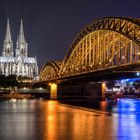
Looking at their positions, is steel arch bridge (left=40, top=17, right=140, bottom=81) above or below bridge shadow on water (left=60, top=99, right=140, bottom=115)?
above

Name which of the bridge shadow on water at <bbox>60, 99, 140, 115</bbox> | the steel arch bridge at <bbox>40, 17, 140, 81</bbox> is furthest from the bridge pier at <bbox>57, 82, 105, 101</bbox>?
the bridge shadow on water at <bbox>60, 99, 140, 115</bbox>

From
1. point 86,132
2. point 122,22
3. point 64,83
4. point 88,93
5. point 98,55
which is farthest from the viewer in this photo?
point 88,93

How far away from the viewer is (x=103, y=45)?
116125 mm

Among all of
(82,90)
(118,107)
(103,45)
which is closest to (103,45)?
(103,45)

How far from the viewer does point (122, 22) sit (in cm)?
9212

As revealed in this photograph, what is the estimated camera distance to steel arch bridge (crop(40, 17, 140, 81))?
86000 millimetres

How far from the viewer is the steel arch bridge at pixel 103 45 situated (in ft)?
282

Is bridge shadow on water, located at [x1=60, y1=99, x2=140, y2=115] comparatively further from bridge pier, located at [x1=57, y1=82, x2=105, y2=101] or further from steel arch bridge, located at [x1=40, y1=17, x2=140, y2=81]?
bridge pier, located at [x1=57, y1=82, x2=105, y2=101]

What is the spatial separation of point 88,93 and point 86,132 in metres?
127

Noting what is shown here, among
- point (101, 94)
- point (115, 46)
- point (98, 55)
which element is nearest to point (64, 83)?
point (101, 94)

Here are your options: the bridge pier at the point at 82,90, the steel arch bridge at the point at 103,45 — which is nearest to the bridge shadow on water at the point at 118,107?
the steel arch bridge at the point at 103,45

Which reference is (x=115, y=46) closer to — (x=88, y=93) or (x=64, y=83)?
(x=64, y=83)

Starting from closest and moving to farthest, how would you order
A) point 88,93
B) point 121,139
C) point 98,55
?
point 121,139 → point 98,55 → point 88,93

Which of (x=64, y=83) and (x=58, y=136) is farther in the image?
(x=64, y=83)
